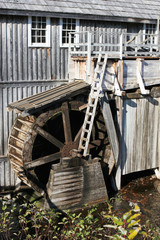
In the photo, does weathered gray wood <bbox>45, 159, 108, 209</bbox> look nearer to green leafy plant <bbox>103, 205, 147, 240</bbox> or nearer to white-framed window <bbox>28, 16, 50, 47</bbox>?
white-framed window <bbox>28, 16, 50, 47</bbox>

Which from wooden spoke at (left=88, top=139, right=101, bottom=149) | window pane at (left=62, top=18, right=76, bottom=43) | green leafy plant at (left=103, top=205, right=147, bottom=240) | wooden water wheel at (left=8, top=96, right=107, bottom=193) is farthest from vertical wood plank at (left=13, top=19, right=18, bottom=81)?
green leafy plant at (left=103, top=205, right=147, bottom=240)

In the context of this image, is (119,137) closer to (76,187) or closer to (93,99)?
(93,99)

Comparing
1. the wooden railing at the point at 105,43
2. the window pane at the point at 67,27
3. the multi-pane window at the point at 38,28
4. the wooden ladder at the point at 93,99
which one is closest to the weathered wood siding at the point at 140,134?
the wooden ladder at the point at 93,99

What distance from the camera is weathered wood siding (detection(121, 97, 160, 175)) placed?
1141 cm

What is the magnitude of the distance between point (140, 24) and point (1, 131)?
7022 mm

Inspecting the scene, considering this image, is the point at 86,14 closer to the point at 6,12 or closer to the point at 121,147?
the point at 6,12

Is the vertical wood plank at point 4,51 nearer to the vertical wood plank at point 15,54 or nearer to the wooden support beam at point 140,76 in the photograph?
the vertical wood plank at point 15,54

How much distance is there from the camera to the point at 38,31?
37.1 ft

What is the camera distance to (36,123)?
10.0 metres

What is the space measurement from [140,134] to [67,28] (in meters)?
4.35

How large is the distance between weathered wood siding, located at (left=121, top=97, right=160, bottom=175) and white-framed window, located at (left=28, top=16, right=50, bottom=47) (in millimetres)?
3285

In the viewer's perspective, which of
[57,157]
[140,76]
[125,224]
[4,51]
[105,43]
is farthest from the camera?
[105,43]

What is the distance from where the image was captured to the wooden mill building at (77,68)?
35.0 ft

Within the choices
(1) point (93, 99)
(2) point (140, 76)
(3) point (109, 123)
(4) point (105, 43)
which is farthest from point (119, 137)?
(4) point (105, 43)
